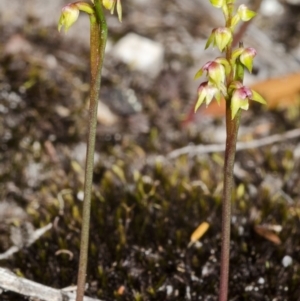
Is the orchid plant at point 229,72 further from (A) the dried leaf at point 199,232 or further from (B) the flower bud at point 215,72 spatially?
(A) the dried leaf at point 199,232

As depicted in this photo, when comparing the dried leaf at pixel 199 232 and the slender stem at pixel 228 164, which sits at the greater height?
the dried leaf at pixel 199 232

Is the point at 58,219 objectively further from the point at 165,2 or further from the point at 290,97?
the point at 165,2

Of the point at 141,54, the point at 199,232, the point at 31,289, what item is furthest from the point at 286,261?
the point at 141,54

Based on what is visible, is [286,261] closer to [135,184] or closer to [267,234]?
[267,234]

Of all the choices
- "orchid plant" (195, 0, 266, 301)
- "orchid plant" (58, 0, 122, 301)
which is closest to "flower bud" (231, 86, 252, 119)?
"orchid plant" (195, 0, 266, 301)

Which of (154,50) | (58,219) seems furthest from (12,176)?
(154,50)

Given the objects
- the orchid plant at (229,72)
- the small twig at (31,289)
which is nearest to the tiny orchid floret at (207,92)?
the orchid plant at (229,72)

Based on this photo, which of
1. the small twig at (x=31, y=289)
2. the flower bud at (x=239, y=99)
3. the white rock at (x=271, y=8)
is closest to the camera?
the flower bud at (x=239, y=99)

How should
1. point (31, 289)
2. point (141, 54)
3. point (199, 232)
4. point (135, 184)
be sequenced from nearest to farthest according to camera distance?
point (31, 289) < point (199, 232) < point (135, 184) < point (141, 54)
